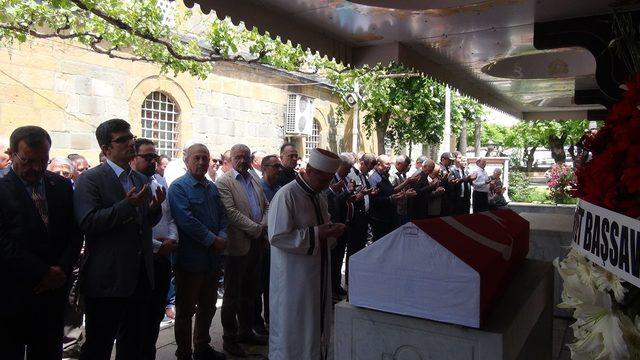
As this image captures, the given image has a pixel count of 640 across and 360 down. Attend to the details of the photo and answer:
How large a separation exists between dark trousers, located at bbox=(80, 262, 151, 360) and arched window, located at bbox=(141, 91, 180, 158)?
8.79 meters

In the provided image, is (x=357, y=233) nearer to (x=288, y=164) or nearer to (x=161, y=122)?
(x=288, y=164)

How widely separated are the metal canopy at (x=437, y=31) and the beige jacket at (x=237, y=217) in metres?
1.52

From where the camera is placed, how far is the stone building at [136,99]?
943 cm

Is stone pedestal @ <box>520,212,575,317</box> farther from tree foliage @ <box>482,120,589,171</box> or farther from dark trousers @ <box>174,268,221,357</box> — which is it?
tree foliage @ <box>482,120,589,171</box>

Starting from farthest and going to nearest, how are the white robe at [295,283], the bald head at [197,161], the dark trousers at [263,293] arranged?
1. the dark trousers at [263,293]
2. the bald head at [197,161]
3. the white robe at [295,283]

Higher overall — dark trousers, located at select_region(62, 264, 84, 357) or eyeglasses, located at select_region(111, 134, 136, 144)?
eyeglasses, located at select_region(111, 134, 136, 144)

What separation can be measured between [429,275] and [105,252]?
7.36ft

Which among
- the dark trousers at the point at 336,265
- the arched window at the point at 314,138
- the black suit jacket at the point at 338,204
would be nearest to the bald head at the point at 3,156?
the black suit jacket at the point at 338,204

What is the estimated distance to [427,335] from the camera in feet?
6.88

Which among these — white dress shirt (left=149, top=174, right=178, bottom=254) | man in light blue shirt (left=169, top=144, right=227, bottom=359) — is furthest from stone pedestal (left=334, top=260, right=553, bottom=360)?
white dress shirt (left=149, top=174, right=178, bottom=254)

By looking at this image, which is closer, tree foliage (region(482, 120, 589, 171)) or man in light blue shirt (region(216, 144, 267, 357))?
man in light blue shirt (region(216, 144, 267, 357))

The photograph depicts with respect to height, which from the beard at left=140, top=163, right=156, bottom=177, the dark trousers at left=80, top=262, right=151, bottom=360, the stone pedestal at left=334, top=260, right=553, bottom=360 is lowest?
the dark trousers at left=80, top=262, right=151, bottom=360

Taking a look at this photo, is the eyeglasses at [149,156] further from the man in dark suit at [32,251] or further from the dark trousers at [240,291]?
the dark trousers at [240,291]

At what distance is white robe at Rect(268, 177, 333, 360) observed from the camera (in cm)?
379
